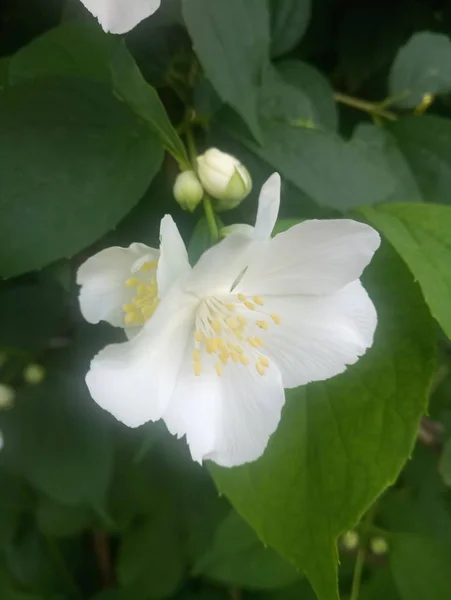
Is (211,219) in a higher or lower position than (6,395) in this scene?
higher

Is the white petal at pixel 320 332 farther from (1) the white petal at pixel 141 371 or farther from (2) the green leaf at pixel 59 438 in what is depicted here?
(2) the green leaf at pixel 59 438

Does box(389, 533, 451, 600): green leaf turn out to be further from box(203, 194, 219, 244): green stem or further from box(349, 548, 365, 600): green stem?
box(203, 194, 219, 244): green stem

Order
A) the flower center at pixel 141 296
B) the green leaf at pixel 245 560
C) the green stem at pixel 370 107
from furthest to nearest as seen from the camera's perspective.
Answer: the green leaf at pixel 245 560
the green stem at pixel 370 107
the flower center at pixel 141 296

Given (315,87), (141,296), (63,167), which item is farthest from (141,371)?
(315,87)

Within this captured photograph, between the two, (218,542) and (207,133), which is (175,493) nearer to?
(218,542)

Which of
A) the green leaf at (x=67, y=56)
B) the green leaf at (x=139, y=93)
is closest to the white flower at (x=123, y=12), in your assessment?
the green leaf at (x=139, y=93)

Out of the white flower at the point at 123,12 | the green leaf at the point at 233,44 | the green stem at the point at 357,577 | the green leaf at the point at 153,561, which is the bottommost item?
the green leaf at the point at 153,561

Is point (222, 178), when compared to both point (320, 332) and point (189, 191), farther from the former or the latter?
point (320, 332)
